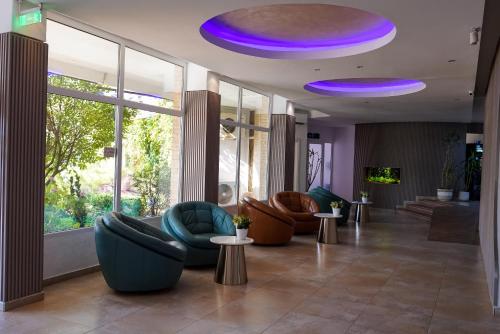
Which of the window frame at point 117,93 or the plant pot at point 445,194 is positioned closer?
the window frame at point 117,93

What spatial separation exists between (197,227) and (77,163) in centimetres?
201

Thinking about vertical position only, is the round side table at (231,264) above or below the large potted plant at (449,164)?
below

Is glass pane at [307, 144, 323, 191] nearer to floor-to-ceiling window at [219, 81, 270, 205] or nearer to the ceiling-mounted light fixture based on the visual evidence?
floor-to-ceiling window at [219, 81, 270, 205]

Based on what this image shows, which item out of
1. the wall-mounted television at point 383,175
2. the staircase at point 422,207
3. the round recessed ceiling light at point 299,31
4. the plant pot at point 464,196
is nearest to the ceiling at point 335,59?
the round recessed ceiling light at point 299,31

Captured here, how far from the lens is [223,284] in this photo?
219 inches

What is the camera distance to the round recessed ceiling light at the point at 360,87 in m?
10.1

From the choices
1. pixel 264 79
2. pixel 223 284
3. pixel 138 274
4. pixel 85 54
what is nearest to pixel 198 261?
pixel 223 284

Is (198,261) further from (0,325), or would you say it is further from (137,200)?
(0,325)

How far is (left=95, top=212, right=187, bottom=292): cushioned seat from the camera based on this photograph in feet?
16.0

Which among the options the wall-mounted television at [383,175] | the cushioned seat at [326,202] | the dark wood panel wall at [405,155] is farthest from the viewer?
the wall-mounted television at [383,175]

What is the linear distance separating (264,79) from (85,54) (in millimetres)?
3683

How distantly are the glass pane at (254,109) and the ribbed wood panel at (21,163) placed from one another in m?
6.06

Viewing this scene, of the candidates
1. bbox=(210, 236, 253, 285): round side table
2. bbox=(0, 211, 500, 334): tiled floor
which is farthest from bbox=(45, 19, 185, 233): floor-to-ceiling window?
bbox=(210, 236, 253, 285): round side table

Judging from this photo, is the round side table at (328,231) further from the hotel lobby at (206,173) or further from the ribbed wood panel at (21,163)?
the ribbed wood panel at (21,163)
